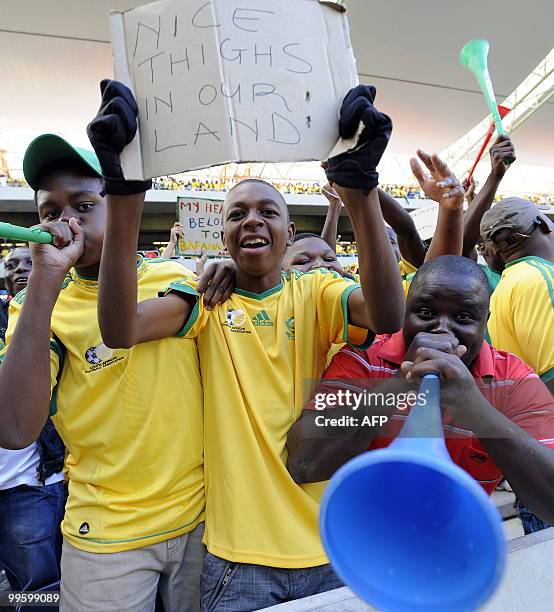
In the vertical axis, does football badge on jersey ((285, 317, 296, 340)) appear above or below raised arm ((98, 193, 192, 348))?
below

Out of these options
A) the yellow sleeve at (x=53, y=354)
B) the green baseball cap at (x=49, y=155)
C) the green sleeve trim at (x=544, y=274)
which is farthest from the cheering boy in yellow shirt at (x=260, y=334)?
the green sleeve trim at (x=544, y=274)

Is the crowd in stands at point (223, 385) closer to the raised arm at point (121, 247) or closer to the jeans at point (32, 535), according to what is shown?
the raised arm at point (121, 247)

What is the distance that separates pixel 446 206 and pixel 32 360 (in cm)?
148

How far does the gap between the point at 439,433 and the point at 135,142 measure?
0.81m

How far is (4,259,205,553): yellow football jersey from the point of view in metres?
1.26

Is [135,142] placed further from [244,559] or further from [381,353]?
[244,559]

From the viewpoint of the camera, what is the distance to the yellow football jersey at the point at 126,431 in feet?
4.13

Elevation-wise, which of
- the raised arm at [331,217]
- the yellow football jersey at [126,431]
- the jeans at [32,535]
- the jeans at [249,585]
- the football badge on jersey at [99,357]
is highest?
the raised arm at [331,217]

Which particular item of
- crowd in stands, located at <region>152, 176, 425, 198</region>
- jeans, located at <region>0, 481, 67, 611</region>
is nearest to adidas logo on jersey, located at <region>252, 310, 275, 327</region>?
jeans, located at <region>0, 481, 67, 611</region>

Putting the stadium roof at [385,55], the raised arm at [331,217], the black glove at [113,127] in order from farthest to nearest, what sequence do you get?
1. the stadium roof at [385,55]
2. the raised arm at [331,217]
3. the black glove at [113,127]

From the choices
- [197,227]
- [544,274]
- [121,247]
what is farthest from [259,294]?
[197,227]

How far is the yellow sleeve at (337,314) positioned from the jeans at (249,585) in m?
0.62

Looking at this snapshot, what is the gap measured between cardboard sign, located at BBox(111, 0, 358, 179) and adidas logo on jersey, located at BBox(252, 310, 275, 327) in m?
0.54

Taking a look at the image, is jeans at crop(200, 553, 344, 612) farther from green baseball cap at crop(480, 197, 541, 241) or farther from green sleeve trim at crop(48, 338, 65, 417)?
green baseball cap at crop(480, 197, 541, 241)
